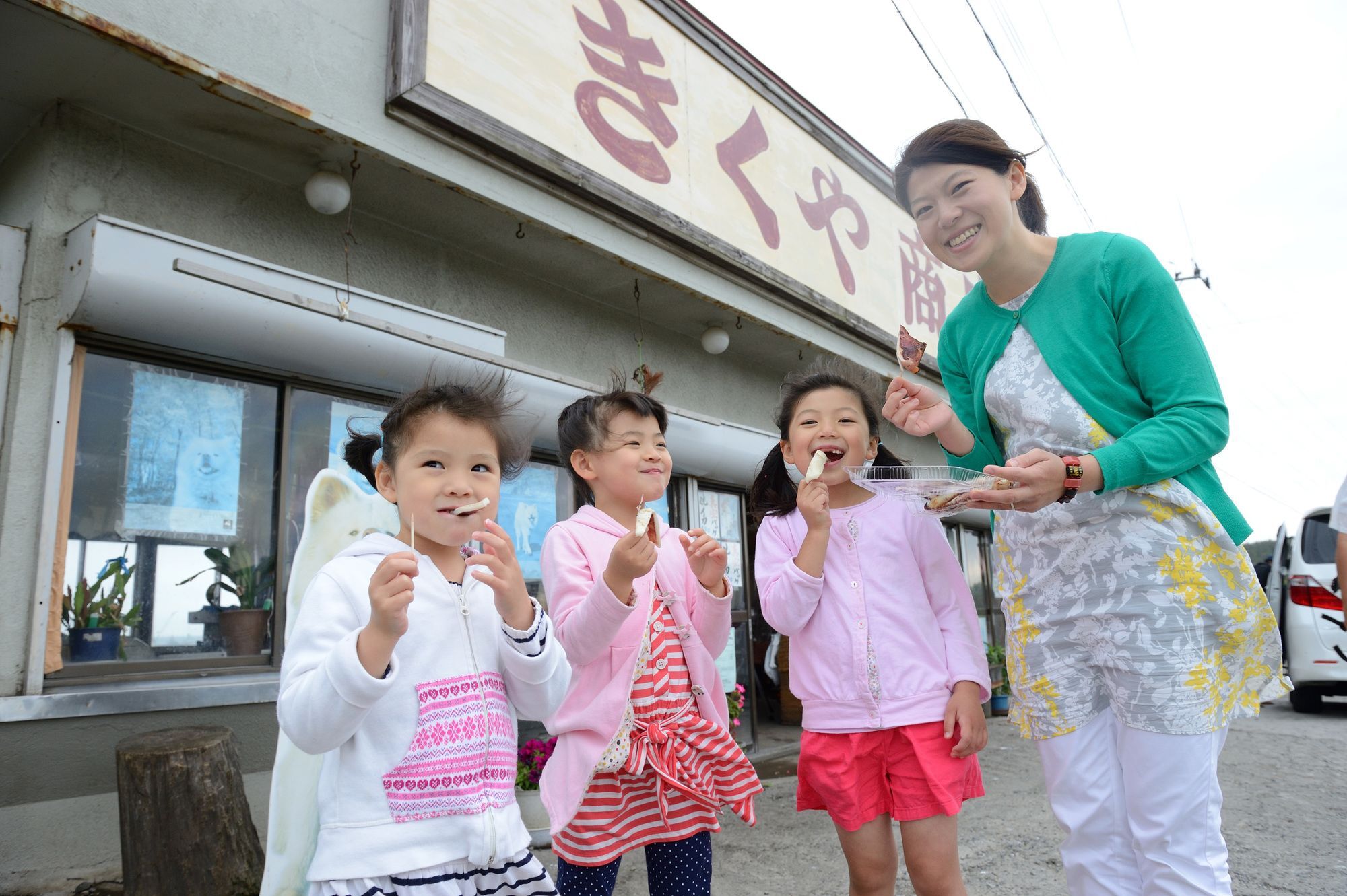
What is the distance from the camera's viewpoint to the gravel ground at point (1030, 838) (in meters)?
3.21

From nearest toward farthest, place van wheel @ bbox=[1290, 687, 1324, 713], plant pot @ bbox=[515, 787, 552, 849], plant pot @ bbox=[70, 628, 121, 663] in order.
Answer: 1. plant pot @ bbox=[70, 628, 121, 663]
2. plant pot @ bbox=[515, 787, 552, 849]
3. van wheel @ bbox=[1290, 687, 1324, 713]

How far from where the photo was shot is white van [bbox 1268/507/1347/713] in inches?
275

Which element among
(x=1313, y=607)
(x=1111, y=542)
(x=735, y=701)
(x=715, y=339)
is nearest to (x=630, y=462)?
(x=1111, y=542)

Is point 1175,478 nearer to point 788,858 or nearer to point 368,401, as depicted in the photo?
point 788,858

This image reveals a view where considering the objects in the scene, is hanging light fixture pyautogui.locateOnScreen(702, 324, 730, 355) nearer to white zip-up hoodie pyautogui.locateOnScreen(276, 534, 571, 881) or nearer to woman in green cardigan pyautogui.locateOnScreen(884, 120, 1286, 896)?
woman in green cardigan pyautogui.locateOnScreen(884, 120, 1286, 896)

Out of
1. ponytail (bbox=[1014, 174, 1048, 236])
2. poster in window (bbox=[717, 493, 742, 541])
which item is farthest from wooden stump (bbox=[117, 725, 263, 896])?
poster in window (bbox=[717, 493, 742, 541])

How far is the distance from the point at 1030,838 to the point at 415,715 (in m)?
3.43

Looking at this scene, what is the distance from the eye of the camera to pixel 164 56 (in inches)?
111

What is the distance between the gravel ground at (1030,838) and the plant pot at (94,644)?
6.53 ft

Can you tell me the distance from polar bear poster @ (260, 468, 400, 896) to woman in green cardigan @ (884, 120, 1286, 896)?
72.3 inches

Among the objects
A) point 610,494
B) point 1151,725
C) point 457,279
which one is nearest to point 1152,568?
point 1151,725

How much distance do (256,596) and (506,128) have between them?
8.05 ft

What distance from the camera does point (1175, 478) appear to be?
5.06ft

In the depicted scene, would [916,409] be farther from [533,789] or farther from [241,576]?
[241,576]
